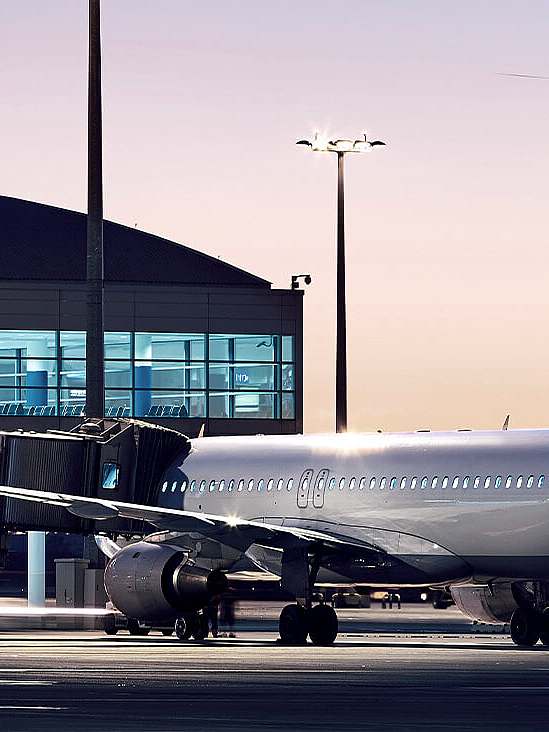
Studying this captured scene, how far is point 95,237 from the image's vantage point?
157 ft

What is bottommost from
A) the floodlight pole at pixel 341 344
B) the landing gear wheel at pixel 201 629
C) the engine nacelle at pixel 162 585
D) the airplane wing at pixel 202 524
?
the landing gear wheel at pixel 201 629

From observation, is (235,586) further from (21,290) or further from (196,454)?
(21,290)

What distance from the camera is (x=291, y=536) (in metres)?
38.0

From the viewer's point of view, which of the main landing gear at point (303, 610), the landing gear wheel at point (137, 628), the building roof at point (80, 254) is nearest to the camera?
the main landing gear at point (303, 610)

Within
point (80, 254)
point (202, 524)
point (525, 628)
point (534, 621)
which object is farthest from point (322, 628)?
point (80, 254)

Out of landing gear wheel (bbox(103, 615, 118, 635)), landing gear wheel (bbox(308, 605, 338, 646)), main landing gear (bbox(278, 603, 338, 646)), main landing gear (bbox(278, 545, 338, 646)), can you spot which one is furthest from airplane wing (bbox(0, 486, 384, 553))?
landing gear wheel (bbox(103, 615, 118, 635))

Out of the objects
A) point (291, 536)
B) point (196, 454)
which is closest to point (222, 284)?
point (196, 454)

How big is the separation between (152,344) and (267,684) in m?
63.1

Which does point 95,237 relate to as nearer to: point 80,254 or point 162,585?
point 162,585

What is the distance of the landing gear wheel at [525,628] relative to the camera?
3900 cm

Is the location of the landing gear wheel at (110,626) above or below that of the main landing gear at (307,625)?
below

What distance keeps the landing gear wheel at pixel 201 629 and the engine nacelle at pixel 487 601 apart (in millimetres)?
5351

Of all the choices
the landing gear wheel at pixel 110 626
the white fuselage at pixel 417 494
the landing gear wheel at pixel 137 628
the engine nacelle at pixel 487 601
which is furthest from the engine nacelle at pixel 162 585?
the engine nacelle at pixel 487 601

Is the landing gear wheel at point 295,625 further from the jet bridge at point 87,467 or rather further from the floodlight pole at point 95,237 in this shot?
the floodlight pole at point 95,237
